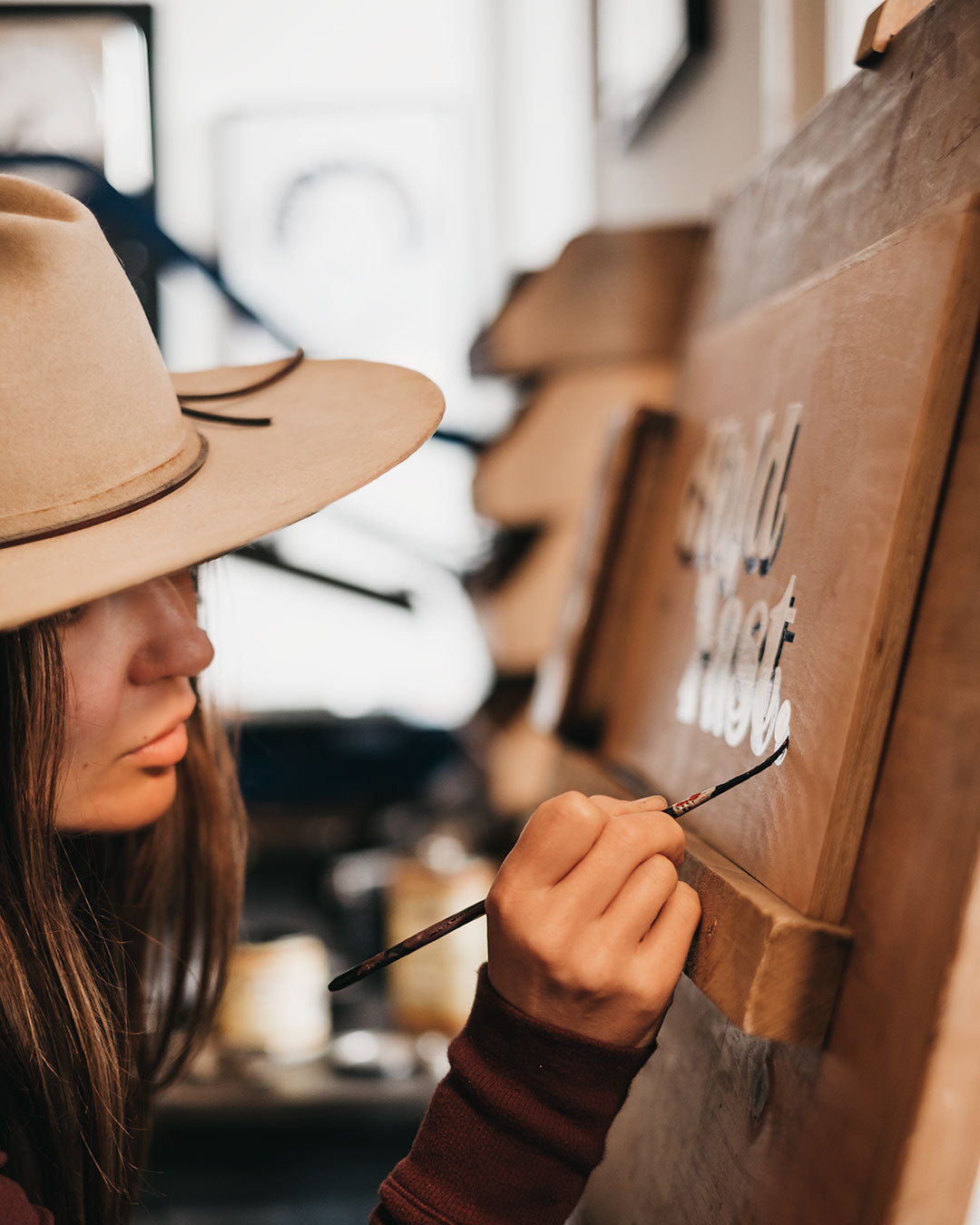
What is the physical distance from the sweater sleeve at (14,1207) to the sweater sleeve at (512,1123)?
0.19 meters

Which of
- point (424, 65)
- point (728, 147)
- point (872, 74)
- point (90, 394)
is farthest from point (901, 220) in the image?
point (424, 65)

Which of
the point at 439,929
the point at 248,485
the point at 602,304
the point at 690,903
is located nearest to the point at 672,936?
the point at 690,903

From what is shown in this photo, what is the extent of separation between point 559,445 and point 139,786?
853mm

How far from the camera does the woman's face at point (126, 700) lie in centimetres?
68

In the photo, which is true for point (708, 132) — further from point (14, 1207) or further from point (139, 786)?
point (14, 1207)

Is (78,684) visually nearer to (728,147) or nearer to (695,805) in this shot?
(695,805)

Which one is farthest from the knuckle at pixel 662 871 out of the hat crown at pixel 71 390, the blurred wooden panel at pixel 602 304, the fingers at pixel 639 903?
the blurred wooden panel at pixel 602 304

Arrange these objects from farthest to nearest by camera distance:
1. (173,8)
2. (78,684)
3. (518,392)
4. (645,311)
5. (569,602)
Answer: (173,8) → (518,392) → (645,311) → (569,602) → (78,684)

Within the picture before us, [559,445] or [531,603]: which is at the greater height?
[559,445]

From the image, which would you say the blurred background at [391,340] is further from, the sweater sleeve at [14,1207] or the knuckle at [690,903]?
the knuckle at [690,903]

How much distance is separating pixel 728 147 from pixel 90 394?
104 centimetres

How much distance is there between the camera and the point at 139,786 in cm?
73

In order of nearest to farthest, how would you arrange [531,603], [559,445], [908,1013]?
[908,1013] → [559,445] → [531,603]

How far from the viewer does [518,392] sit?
5.00ft
